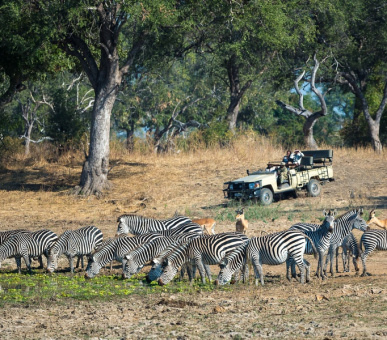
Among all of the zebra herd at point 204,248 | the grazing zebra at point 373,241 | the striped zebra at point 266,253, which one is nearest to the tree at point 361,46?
the grazing zebra at point 373,241

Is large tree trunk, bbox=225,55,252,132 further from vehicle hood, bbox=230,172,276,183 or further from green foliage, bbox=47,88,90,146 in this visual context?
vehicle hood, bbox=230,172,276,183

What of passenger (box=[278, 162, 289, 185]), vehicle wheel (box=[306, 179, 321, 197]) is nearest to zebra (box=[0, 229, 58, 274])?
passenger (box=[278, 162, 289, 185])

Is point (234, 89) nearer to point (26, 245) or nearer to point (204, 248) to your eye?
point (26, 245)

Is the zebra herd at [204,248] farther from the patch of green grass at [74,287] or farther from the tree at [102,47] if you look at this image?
the tree at [102,47]

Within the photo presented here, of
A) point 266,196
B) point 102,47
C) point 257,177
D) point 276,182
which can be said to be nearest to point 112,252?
point 266,196

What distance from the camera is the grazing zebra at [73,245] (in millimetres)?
15602

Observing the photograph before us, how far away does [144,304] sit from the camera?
1203 cm

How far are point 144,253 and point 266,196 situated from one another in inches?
412

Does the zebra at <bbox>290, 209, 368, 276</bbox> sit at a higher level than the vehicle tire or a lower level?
lower

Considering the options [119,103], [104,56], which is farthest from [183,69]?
[104,56]

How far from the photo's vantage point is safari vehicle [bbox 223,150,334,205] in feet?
80.2

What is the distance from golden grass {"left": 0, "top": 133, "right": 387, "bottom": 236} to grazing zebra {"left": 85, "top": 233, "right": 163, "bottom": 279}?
5.49 meters

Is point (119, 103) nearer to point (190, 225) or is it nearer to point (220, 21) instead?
point (220, 21)

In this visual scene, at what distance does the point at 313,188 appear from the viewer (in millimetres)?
25953
